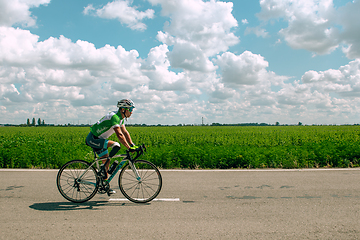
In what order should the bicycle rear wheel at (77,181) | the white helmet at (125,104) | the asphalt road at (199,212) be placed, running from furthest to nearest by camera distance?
1. the bicycle rear wheel at (77,181)
2. the white helmet at (125,104)
3. the asphalt road at (199,212)

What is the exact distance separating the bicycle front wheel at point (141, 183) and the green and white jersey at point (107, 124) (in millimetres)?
816

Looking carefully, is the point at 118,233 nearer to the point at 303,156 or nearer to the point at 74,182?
the point at 74,182

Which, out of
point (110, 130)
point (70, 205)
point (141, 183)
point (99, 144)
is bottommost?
point (70, 205)

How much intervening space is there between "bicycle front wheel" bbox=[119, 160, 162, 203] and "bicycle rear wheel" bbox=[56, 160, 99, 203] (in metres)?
0.60

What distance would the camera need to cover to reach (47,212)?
4.40m

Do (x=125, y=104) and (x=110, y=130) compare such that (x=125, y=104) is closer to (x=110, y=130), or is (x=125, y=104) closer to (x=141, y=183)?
(x=110, y=130)

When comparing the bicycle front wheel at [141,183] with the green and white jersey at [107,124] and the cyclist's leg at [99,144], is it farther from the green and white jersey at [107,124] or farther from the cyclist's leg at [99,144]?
the green and white jersey at [107,124]

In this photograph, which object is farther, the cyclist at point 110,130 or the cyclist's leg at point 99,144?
the cyclist's leg at point 99,144

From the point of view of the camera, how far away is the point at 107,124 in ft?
16.3

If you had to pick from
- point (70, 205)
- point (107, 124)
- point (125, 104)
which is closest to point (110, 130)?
point (107, 124)

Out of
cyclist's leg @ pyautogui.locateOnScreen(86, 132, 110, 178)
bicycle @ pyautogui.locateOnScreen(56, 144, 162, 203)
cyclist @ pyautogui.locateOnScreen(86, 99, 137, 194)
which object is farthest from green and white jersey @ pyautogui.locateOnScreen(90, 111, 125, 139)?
bicycle @ pyautogui.locateOnScreen(56, 144, 162, 203)

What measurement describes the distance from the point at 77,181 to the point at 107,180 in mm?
673

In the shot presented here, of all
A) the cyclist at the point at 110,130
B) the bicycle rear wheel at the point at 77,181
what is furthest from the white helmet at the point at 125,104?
the bicycle rear wheel at the point at 77,181

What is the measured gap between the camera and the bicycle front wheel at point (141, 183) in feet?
16.5
